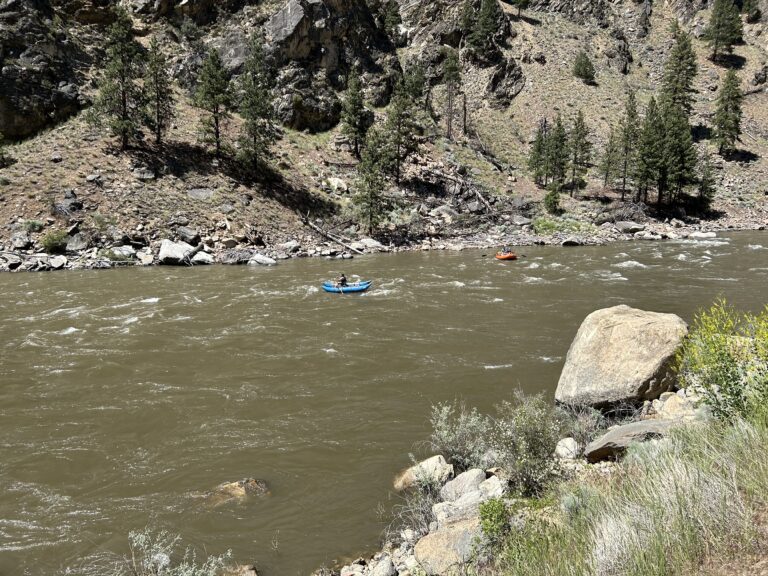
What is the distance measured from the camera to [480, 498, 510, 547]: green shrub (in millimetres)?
4625

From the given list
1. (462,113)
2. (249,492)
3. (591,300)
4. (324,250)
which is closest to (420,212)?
(324,250)

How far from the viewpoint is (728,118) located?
216ft

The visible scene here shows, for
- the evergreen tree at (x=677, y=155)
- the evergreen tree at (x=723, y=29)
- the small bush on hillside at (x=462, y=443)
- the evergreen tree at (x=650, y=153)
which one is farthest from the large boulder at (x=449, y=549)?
the evergreen tree at (x=723, y=29)

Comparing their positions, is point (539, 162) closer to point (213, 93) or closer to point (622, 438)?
point (213, 93)

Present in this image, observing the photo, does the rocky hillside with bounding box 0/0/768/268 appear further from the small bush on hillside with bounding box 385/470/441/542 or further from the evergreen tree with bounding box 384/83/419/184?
the small bush on hillside with bounding box 385/470/441/542

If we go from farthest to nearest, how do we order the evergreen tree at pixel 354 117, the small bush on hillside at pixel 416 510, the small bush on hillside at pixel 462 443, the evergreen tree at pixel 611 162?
the evergreen tree at pixel 611 162 < the evergreen tree at pixel 354 117 < the small bush on hillside at pixel 462 443 < the small bush on hillside at pixel 416 510

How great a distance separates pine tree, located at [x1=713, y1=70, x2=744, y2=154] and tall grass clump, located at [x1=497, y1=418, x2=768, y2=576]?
79903mm

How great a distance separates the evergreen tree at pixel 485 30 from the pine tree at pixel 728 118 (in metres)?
36.7

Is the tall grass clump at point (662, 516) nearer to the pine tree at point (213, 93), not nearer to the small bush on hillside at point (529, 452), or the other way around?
the small bush on hillside at point (529, 452)

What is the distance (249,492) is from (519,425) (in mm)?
4728

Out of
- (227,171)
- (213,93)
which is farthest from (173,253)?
(213,93)

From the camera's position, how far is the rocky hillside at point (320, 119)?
3700cm

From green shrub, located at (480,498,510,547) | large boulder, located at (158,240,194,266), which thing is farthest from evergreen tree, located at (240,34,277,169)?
green shrub, located at (480,498,510,547)

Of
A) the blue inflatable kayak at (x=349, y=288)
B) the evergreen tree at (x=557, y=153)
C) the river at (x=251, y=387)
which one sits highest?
the evergreen tree at (x=557, y=153)
